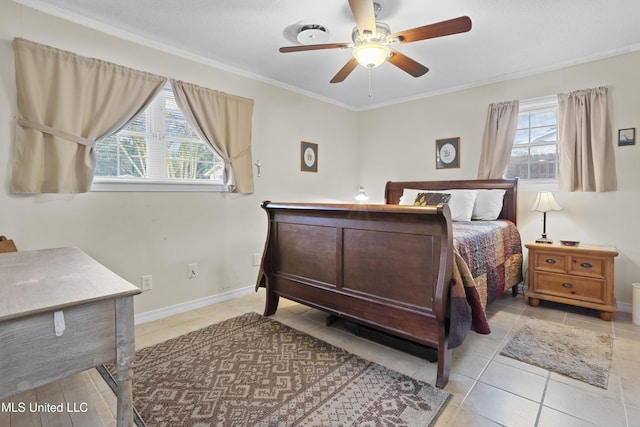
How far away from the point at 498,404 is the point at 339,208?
1.42 m

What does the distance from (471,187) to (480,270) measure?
1703mm

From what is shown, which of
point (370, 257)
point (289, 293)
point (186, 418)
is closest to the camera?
point (186, 418)

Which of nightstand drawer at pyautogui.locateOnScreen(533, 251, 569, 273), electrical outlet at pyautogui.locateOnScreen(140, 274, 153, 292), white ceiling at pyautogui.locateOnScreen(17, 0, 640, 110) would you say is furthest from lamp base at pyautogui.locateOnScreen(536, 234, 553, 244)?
electrical outlet at pyautogui.locateOnScreen(140, 274, 153, 292)

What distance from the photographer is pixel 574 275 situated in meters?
2.97

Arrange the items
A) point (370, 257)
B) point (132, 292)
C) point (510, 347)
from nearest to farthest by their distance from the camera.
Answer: point (132, 292), point (370, 257), point (510, 347)

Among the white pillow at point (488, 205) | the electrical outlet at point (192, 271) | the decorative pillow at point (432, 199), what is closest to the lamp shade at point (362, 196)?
the decorative pillow at point (432, 199)

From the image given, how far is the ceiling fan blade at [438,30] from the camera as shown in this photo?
1.88 meters

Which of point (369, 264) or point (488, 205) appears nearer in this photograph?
point (369, 264)

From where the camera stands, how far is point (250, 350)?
2.28 metres

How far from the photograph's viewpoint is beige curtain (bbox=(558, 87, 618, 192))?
3064 mm

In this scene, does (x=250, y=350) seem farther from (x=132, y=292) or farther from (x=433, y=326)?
(x=132, y=292)

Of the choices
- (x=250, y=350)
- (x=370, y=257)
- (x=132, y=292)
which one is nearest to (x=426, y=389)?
(x=370, y=257)

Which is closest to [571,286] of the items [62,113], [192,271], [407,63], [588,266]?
[588,266]

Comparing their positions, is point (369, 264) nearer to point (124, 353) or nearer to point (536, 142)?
point (124, 353)
